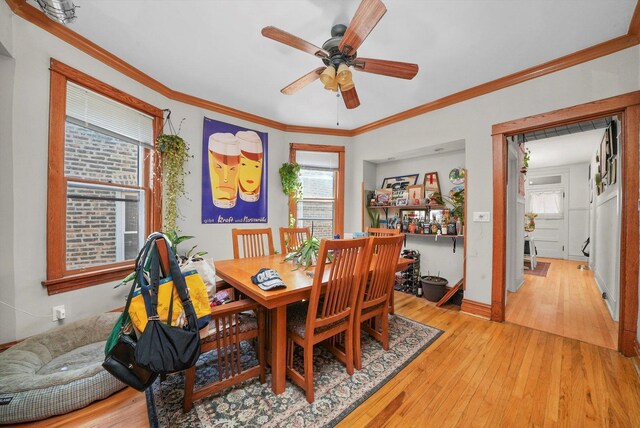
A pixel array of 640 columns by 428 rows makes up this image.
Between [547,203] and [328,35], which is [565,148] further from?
[328,35]

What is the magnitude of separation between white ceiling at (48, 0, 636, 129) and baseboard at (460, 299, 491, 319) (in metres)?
2.53

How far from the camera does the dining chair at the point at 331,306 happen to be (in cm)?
151

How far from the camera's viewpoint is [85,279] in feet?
7.30

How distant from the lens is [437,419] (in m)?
1.43

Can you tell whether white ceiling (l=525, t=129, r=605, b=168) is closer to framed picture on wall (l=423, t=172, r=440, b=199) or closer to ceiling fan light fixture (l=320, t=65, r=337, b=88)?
framed picture on wall (l=423, t=172, r=440, b=199)

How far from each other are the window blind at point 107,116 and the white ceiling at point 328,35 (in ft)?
1.53

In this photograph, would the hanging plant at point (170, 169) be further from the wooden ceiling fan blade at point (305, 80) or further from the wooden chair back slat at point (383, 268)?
the wooden chair back slat at point (383, 268)

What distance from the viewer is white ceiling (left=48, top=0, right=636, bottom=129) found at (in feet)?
5.81

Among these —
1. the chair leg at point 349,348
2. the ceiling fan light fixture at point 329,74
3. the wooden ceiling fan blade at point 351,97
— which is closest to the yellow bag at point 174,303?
the chair leg at point 349,348

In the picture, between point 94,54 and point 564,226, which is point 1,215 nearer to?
point 94,54

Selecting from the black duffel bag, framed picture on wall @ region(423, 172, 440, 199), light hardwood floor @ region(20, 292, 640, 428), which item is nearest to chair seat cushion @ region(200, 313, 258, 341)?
the black duffel bag

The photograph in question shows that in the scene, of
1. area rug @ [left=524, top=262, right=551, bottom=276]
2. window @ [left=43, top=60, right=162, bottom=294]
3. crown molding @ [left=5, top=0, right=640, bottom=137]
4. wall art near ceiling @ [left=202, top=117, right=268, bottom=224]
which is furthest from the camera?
area rug @ [left=524, top=262, right=551, bottom=276]

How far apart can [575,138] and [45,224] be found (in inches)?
289

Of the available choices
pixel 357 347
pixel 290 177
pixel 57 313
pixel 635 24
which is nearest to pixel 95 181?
pixel 57 313
